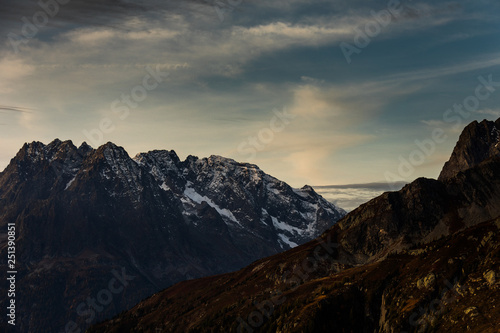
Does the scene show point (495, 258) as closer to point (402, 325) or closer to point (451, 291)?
point (451, 291)

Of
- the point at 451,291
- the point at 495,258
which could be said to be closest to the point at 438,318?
the point at 451,291

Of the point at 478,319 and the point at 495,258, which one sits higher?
the point at 495,258

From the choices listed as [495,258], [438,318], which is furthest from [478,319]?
[495,258]

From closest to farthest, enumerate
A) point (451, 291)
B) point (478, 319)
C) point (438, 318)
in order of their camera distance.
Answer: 1. point (478, 319)
2. point (438, 318)
3. point (451, 291)

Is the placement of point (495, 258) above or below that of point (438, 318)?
above

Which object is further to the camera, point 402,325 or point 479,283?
point 402,325

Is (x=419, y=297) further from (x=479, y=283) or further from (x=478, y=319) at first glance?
(x=478, y=319)

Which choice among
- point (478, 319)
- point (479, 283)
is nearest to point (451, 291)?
point (479, 283)

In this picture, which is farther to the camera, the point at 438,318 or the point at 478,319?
the point at 438,318

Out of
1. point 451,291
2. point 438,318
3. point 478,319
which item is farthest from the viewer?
point 451,291

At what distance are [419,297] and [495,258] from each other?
107 feet

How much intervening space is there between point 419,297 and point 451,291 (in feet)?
48.0

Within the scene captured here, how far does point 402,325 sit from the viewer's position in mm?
191000

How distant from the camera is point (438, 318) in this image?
17750 centimetres
